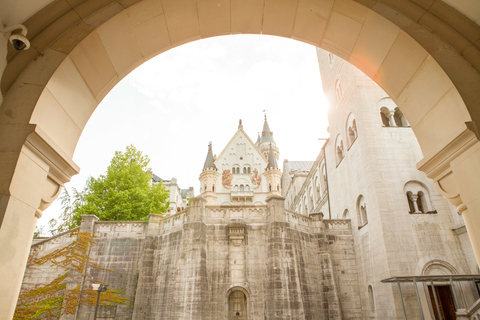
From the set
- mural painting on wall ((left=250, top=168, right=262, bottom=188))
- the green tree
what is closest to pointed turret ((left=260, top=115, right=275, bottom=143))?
mural painting on wall ((left=250, top=168, right=262, bottom=188))

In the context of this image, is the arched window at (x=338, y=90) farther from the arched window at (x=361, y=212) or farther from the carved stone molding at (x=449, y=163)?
the carved stone molding at (x=449, y=163)

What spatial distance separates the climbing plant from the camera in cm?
1830

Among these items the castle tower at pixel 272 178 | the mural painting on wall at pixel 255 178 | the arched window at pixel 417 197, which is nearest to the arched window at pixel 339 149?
the arched window at pixel 417 197

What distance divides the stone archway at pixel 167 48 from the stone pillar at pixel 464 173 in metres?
0.01

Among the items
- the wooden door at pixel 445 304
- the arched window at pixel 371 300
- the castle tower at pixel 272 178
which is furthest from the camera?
the castle tower at pixel 272 178

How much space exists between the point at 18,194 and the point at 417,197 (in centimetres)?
1995

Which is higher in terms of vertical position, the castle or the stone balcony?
the stone balcony

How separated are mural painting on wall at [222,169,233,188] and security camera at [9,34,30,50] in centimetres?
4487

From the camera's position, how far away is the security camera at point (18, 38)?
3.18 metres

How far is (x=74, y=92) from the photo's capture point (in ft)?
12.6

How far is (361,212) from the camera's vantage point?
69.2 ft

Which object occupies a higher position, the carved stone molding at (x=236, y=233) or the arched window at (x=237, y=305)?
the carved stone molding at (x=236, y=233)

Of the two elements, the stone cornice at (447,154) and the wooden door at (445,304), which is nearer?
the stone cornice at (447,154)

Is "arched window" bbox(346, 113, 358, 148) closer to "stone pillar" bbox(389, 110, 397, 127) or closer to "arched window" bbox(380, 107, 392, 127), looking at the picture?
"arched window" bbox(380, 107, 392, 127)
